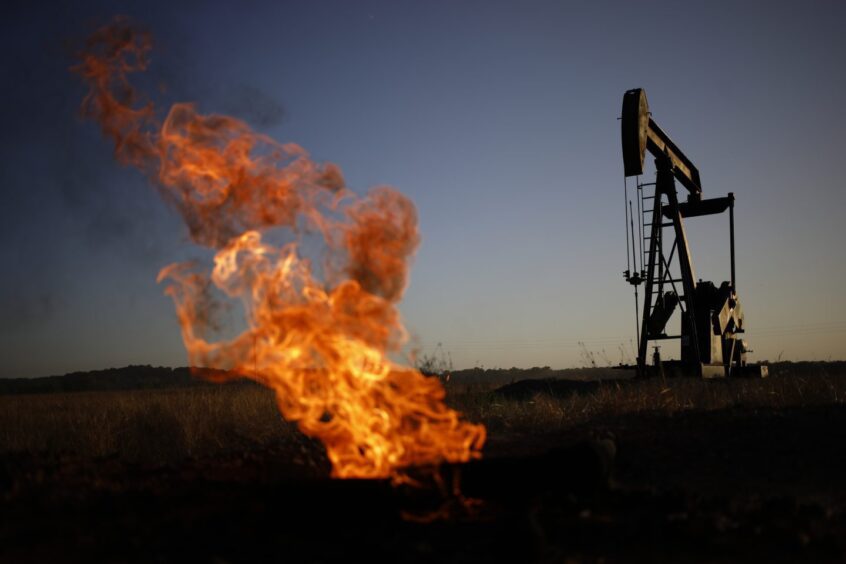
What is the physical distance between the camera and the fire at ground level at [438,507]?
511 centimetres

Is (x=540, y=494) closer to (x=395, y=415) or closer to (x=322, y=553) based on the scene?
(x=395, y=415)

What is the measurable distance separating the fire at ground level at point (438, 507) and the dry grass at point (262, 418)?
117 inches

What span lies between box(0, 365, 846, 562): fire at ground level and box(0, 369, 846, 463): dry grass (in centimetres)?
297

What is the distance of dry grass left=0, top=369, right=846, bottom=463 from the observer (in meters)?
12.0

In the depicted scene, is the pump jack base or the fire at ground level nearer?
the fire at ground level

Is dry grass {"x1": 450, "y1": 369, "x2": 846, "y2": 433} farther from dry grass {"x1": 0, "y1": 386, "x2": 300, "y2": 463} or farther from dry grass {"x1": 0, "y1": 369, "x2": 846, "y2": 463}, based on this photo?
dry grass {"x1": 0, "y1": 386, "x2": 300, "y2": 463}

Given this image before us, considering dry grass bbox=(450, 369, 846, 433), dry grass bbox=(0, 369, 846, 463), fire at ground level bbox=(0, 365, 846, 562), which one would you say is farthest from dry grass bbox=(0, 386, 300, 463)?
dry grass bbox=(450, 369, 846, 433)

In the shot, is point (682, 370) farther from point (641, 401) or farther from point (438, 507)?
point (438, 507)

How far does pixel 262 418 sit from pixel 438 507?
9497mm

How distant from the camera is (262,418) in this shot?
48.4 ft

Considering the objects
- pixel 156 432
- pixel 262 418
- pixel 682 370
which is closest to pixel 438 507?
pixel 262 418

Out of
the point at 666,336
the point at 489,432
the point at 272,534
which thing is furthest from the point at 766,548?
the point at 666,336

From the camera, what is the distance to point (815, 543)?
5156mm

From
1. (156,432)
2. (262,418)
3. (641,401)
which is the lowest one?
(156,432)
